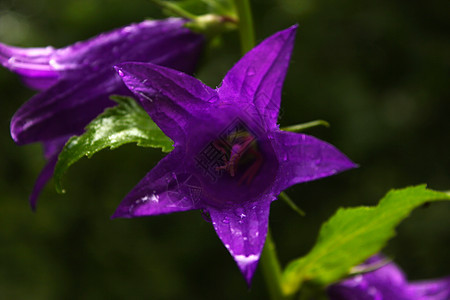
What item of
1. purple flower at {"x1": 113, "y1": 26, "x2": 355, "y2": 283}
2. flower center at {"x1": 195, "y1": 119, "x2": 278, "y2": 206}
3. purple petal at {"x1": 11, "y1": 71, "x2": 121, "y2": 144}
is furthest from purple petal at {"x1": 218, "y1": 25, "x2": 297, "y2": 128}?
purple petal at {"x1": 11, "y1": 71, "x2": 121, "y2": 144}

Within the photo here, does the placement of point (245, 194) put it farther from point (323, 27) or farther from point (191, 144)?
point (323, 27)

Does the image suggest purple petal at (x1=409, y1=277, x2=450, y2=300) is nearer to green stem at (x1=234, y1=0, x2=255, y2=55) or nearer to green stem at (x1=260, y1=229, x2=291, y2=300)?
green stem at (x1=260, y1=229, x2=291, y2=300)

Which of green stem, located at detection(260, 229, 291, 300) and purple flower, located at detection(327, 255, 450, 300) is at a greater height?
green stem, located at detection(260, 229, 291, 300)

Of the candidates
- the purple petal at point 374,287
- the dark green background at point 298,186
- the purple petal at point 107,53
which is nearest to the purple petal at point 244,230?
the purple petal at point 107,53

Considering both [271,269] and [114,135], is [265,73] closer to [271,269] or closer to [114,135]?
[114,135]

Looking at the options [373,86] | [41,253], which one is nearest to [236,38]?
[373,86]
